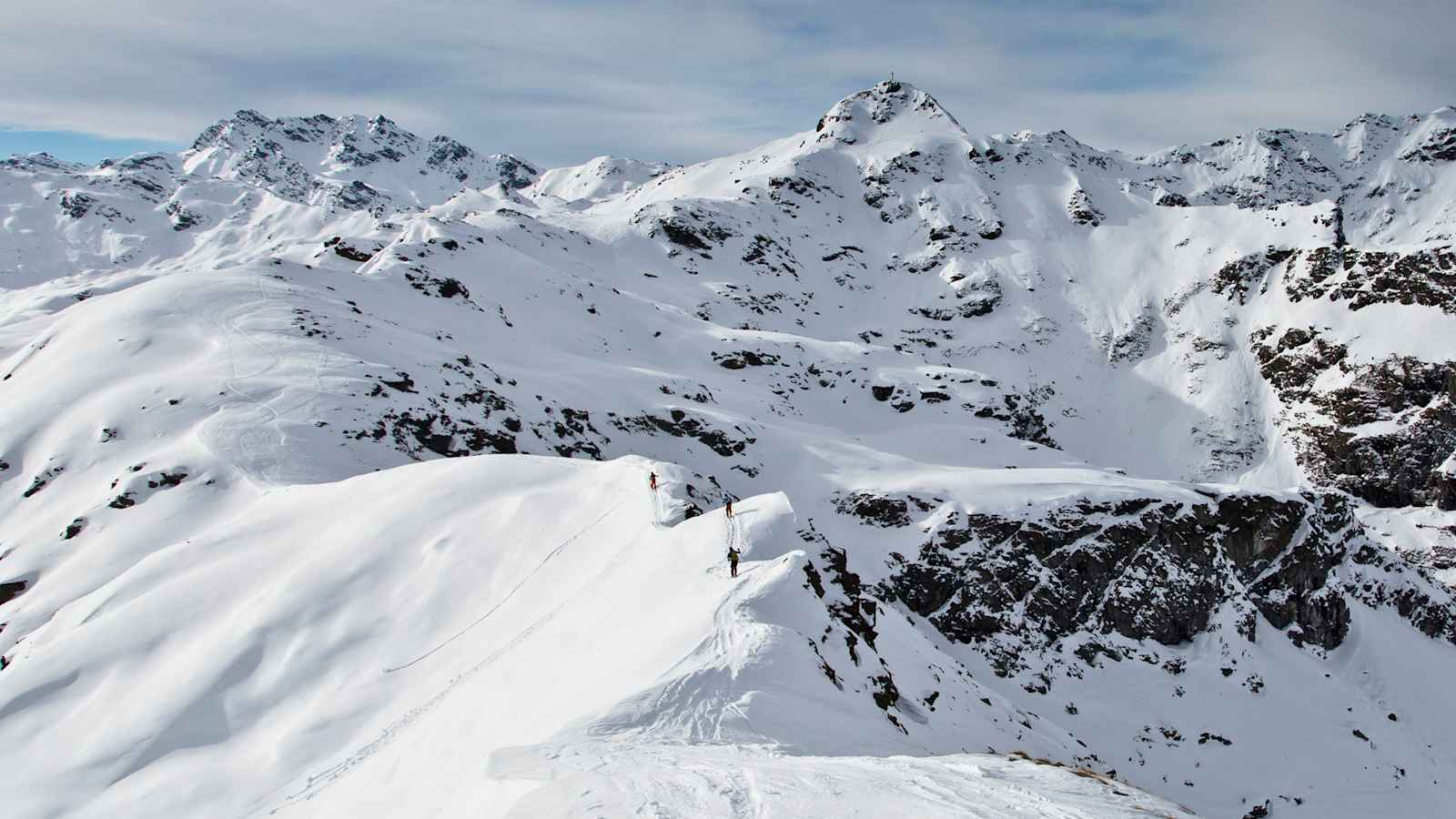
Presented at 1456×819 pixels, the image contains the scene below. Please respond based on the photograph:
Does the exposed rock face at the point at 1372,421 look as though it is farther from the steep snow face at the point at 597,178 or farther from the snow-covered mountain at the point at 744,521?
the steep snow face at the point at 597,178

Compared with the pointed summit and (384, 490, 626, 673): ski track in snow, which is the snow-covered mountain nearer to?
(384, 490, 626, 673): ski track in snow

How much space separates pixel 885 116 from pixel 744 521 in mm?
126378

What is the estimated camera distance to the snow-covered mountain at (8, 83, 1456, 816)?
44.1 ft

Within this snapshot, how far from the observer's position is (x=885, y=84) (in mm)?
134375

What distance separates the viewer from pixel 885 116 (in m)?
130

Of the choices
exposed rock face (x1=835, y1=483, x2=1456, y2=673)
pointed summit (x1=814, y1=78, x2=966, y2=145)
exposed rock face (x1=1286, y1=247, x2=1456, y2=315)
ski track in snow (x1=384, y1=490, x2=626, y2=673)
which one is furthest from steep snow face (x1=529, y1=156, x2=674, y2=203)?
ski track in snow (x1=384, y1=490, x2=626, y2=673)

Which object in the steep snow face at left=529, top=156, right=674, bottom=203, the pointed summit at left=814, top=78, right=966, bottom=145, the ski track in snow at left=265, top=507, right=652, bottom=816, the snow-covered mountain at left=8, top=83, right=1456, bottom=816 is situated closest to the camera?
the snow-covered mountain at left=8, top=83, right=1456, bottom=816

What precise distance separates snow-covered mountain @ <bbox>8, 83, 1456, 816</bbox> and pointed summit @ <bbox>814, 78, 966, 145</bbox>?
26327 mm

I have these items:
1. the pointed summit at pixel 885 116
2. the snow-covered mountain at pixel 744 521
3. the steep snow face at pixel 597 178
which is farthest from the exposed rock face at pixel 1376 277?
the steep snow face at pixel 597 178

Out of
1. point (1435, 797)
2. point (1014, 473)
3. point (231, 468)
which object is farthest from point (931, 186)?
point (231, 468)

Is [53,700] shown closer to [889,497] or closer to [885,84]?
[889,497]

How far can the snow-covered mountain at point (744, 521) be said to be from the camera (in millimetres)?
13430

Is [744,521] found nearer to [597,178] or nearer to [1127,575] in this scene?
[1127,575]

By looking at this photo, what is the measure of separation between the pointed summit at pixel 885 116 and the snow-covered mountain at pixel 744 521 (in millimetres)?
26327
